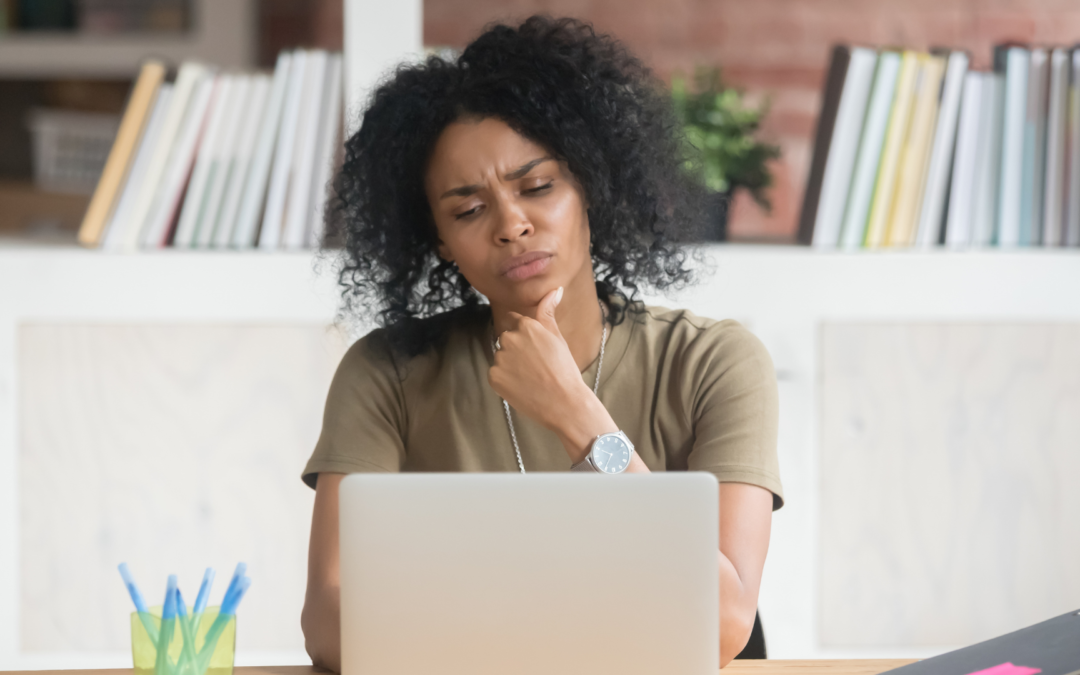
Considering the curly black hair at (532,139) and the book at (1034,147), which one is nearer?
the curly black hair at (532,139)

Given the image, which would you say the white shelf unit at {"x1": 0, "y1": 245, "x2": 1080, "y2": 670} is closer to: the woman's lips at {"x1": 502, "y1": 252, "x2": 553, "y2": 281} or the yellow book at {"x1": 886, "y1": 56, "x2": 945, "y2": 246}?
the yellow book at {"x1": 886, "y1": 56, "x2": 945, "y2": 246}

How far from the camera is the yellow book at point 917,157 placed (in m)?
1.75

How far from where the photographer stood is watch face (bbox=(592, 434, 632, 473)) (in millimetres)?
1049

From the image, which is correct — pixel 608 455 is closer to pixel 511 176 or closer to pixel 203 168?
pixel 511 176

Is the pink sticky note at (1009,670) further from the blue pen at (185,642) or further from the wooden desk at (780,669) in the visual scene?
the blue pen at (185,642)

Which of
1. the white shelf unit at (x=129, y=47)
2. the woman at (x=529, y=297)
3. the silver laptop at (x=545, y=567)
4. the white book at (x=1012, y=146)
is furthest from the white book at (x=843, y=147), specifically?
Answer: the white shelf unit at (x=129, y=47)

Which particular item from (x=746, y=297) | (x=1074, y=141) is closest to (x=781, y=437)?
(x=746, y=297)

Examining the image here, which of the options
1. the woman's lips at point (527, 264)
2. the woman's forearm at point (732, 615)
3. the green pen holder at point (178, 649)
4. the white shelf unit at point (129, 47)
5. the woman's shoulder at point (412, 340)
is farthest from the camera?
the white shelf unit at point (129, 47)

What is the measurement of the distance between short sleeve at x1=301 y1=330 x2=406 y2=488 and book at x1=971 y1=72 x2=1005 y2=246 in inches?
45.4

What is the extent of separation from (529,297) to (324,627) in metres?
0.47

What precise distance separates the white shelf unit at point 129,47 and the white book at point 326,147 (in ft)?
2.64

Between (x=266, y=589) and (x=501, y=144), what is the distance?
1050 millimetres

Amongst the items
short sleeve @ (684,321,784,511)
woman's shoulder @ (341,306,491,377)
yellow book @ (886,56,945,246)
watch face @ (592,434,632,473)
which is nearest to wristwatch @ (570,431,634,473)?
watch face @ (592,434,632,473)

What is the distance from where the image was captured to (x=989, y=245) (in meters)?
1.78
